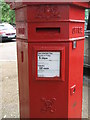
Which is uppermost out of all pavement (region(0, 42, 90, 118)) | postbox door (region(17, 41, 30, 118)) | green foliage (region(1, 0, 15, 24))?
green foliage (region(1, 0, 15, 24))

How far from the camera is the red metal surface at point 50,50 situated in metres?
1.89

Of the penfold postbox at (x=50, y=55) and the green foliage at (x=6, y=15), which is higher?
the green foliage at (x=6, y=15)

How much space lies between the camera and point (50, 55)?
192 cm

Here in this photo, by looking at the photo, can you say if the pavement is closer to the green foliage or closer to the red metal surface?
the red metal surface

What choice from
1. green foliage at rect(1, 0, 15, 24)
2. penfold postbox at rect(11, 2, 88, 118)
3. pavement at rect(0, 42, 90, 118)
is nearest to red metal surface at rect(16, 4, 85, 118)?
penfold postbox at rect(11, 2, 88, 118)

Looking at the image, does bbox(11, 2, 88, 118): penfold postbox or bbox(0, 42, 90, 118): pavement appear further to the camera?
bbox(0, 42, 90, 118): pavement

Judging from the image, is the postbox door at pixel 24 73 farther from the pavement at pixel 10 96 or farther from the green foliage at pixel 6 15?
the green foliage at pixel 6 15

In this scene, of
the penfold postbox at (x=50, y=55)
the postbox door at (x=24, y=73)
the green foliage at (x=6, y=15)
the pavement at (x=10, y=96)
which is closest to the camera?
the penfold postbox at (x=50, y=55)

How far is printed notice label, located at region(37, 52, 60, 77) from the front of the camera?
1.92m

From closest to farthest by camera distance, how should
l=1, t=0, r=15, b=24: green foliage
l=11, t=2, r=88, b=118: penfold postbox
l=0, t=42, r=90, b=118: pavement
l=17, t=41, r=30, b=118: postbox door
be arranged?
1. l=11, t=2, r=88, b=118: penfold postbox
2. l=17, t=41, r=30, b=118: postbox door
3. l=0, t=42, r=90, b=118: pavement
4. l=1, t=0, r=15, b=24: green foliage

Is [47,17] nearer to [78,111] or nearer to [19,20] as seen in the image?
[19,20]

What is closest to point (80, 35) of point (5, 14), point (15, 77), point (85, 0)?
point (85, 0)

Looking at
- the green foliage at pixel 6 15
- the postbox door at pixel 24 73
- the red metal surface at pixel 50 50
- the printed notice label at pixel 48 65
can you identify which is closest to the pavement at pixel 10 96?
the postbox door at pixel 24 73

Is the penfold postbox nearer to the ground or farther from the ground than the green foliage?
nearer to the ground
